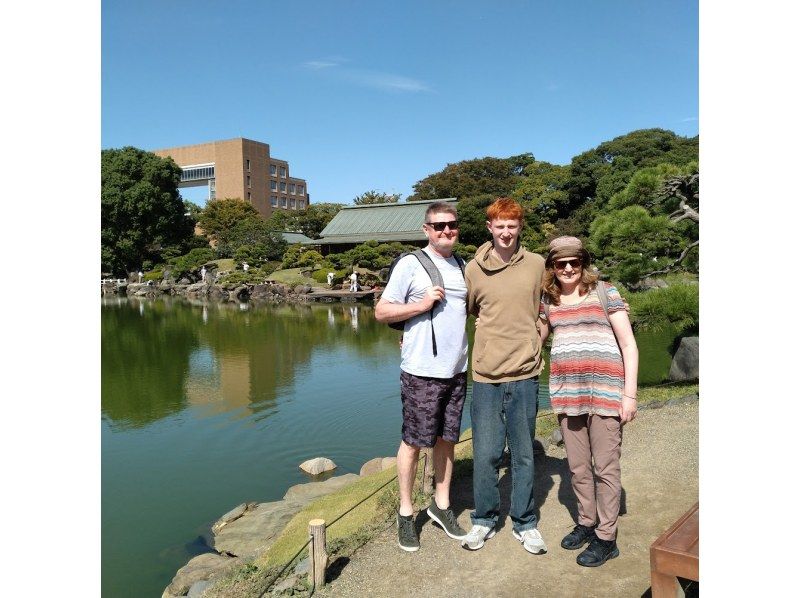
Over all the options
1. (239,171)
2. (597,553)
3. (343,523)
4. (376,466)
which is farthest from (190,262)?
(597,553)

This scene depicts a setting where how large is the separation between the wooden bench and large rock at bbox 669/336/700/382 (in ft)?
14.0

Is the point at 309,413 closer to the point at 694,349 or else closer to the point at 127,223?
the point at 694,349

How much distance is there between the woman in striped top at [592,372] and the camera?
238cm

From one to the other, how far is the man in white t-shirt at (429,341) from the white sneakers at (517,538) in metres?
0.22

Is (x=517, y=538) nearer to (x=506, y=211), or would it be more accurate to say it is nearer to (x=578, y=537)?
(x=578, y=537)

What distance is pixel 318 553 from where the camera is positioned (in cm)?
233

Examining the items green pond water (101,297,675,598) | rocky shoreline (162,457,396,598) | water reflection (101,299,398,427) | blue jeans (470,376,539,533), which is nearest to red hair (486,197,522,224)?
blue jeans (470,376,539,533)

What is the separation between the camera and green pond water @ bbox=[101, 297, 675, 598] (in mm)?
4656

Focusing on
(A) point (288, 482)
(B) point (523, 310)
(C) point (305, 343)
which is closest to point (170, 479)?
(A) point (288, 482)

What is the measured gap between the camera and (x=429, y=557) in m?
2.52

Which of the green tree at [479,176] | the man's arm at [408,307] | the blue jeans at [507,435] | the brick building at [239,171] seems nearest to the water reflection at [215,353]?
the blue jeans at [507,435]

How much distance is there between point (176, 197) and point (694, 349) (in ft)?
96.6

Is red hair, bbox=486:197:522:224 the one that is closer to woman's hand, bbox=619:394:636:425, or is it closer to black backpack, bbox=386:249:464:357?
black backpack, bbox=386:249:464:357

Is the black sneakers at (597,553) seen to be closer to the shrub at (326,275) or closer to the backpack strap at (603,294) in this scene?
the backpack strap at (603,294)
